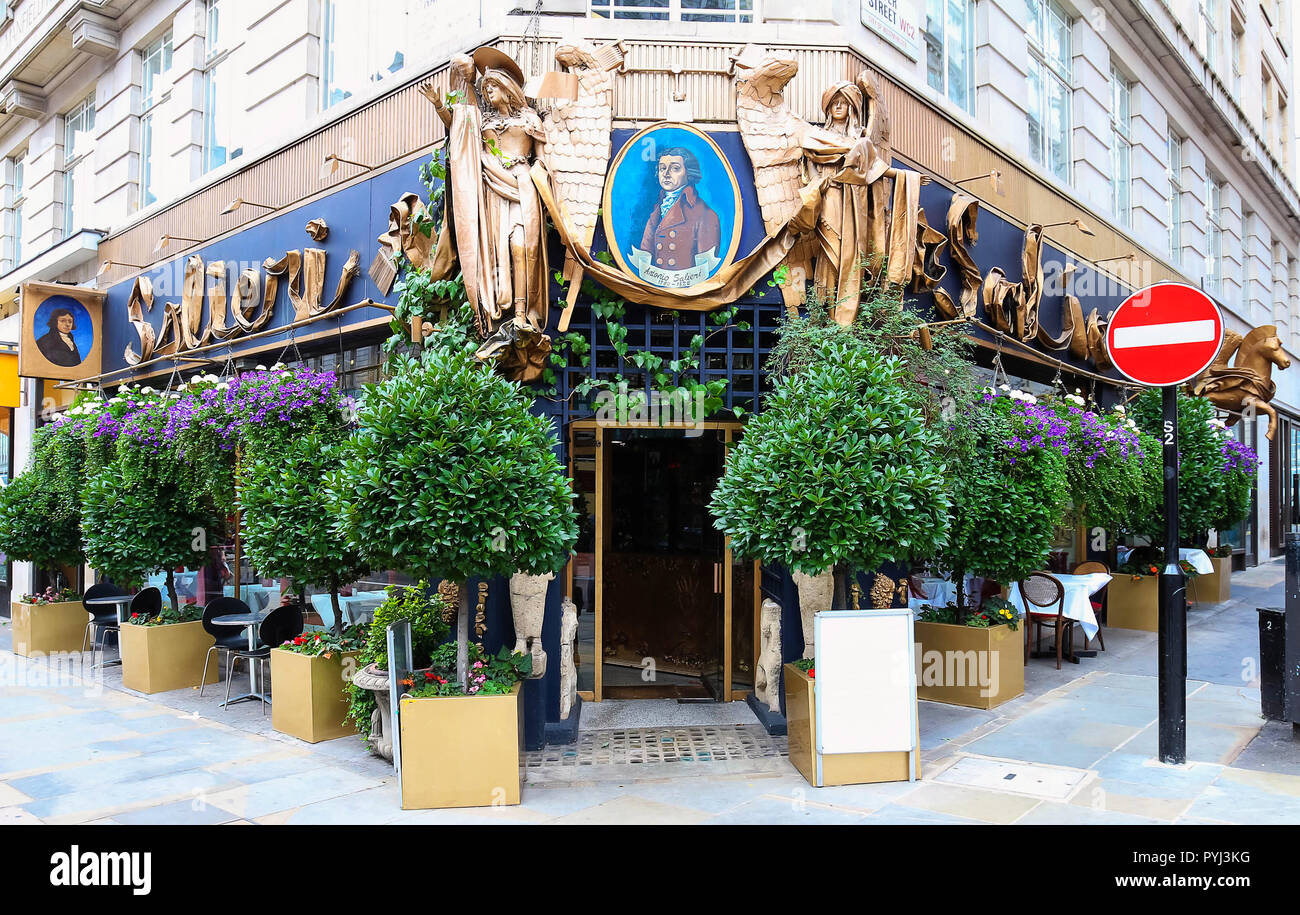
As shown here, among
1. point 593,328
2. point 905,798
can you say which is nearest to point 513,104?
point 593,328

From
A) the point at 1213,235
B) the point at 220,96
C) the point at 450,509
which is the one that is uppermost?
the point at 220,96

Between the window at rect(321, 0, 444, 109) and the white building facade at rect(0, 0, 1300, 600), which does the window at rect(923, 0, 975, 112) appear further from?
the window at rect(321, 0, 444, 109)

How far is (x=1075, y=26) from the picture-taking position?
13.8 m

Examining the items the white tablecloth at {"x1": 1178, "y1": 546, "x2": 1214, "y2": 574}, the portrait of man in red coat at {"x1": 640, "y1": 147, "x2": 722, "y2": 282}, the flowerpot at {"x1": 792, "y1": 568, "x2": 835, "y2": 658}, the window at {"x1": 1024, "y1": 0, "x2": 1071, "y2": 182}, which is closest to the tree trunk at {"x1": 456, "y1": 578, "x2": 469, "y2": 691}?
the flowerpot at {"x1": 792, "y1": 568, "x2": 835, "y2": 658}

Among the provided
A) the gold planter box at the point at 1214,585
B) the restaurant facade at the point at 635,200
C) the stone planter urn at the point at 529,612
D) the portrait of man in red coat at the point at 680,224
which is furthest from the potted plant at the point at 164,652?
the gold planter box at the point at 1214,585

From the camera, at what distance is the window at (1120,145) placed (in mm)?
15117

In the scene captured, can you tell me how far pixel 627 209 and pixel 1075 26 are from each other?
9.59m

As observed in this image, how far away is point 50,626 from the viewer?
41.8 feet

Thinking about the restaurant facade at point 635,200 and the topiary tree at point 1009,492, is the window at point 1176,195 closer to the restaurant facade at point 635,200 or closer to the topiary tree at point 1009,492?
the restaurant facade at point 635,200

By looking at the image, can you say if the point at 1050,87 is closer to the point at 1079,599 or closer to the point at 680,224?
the point at 1079,599

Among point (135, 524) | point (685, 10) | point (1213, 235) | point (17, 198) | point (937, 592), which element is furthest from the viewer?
point (1213, 235)

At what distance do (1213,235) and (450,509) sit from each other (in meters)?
20.7

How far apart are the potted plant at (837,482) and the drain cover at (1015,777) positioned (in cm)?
47

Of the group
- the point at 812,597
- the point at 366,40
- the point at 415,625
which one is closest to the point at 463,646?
the point at 415,625
